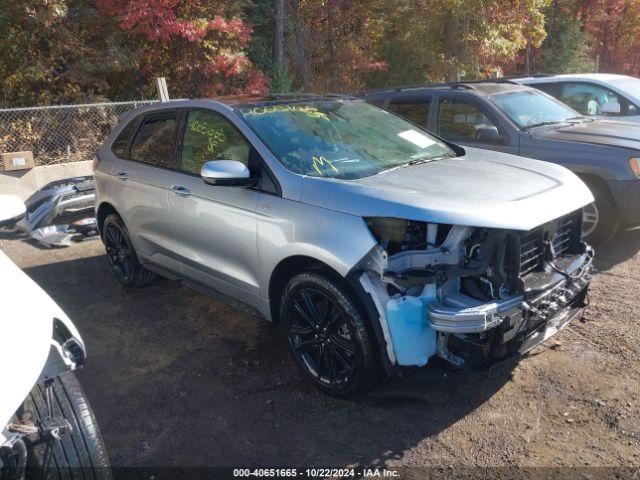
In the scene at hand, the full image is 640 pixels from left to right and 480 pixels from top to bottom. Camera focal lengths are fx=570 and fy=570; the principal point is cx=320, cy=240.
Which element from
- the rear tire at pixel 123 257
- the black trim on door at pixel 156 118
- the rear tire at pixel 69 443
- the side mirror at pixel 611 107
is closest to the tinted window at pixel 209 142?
the black trim on door at pixel 156 118

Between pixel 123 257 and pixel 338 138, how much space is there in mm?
2713

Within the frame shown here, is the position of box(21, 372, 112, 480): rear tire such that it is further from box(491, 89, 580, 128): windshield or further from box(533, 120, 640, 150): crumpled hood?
box(491, 89, 580, 128): windshield

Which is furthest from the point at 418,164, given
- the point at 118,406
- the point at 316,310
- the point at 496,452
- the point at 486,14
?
the point at 486,14

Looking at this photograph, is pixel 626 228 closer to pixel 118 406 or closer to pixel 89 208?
pixel 118 406

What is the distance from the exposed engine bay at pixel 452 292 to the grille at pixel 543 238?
0.03 meters

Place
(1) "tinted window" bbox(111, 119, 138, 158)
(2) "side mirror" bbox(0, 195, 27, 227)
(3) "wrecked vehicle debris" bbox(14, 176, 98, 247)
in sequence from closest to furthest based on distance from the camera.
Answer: (2) "side mirror" bbox(0, 195, 27, 227) → (1) "tinted window" bbox(111, 119, 138, 158) → (3) "wrecked vehicle debris" bbox(14, 176, 98, 247)

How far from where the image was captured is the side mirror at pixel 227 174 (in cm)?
365

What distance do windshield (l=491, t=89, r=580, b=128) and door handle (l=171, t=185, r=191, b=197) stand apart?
3.87m

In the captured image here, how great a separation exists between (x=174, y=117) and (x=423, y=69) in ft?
33.9

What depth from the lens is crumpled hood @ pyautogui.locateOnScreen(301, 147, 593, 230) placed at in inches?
119

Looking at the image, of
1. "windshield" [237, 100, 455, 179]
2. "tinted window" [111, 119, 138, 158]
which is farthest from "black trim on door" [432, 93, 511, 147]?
"tinted window" [111, 119, 138, 158]

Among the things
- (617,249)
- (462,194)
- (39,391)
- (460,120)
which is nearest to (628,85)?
(460,120)

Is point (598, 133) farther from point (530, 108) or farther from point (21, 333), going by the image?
point (21, 333)

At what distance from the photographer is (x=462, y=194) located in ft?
10.6
